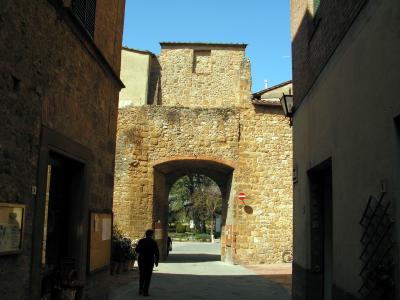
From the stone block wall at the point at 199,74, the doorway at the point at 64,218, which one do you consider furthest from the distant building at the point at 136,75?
the doorway at the point at 64,218

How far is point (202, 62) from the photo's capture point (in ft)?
75.9

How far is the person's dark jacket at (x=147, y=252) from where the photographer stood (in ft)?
32.2

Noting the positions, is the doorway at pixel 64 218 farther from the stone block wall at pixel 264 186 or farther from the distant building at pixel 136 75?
the distant building at pixel 136 75

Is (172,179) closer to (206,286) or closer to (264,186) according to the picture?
(264,186)

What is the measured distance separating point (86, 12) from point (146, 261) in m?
5.14

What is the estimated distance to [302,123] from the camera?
878 cm

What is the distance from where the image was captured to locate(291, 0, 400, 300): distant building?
4.20 meters

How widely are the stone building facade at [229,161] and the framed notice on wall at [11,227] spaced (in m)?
12.2

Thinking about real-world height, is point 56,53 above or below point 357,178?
above

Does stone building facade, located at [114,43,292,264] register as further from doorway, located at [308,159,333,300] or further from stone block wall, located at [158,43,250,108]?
doorway, located at [308,159,333,300]

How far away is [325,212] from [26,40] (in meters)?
5.34

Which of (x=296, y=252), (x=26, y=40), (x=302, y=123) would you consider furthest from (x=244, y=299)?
(x=26, y=40)

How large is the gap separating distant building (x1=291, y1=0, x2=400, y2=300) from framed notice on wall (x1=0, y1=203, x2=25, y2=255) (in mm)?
3375

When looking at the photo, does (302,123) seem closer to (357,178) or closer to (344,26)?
(344,26)
